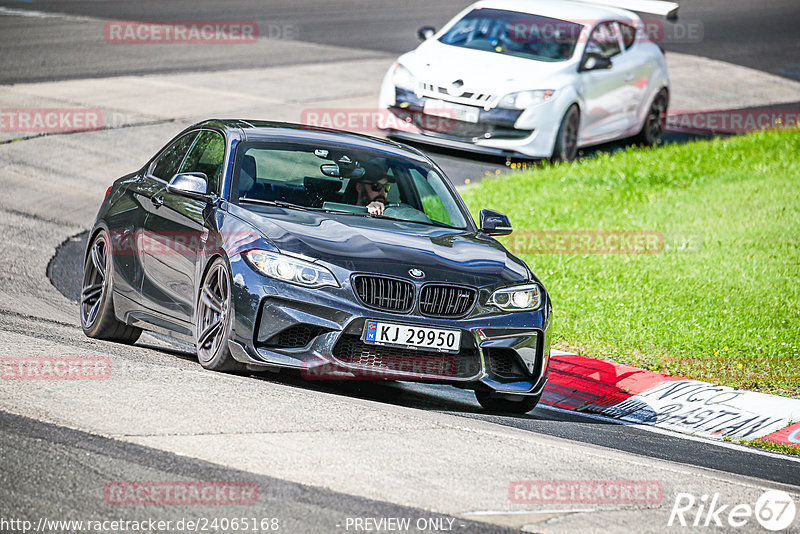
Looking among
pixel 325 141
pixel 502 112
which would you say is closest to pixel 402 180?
pixel 325 141

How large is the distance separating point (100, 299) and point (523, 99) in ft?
28.1

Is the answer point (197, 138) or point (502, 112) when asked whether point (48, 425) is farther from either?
point (502, 112)

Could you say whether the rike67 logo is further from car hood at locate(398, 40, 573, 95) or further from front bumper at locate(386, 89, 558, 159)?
car hood at locate(398, 40, 573, 95)

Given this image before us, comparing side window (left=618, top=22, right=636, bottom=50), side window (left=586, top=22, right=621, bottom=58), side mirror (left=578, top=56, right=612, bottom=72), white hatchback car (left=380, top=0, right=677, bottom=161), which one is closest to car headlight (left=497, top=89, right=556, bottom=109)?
white hatchback car (left=380, top=0, right=677, bottom=161)

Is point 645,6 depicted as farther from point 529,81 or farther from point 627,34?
point 529,81

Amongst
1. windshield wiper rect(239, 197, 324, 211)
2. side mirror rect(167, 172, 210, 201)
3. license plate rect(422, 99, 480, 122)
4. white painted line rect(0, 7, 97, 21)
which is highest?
side mirror rect(167, 172, 210, 201)

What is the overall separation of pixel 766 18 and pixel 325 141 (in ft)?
100

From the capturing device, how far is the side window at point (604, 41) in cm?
1805

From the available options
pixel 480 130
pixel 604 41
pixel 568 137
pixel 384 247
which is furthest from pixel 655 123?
pixel 384 247

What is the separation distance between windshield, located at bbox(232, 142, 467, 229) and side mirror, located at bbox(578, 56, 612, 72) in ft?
29.0

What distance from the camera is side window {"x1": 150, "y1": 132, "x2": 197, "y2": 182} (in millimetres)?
9172

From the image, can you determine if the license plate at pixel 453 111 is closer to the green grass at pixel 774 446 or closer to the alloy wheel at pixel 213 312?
the green grass at pixel 774 446

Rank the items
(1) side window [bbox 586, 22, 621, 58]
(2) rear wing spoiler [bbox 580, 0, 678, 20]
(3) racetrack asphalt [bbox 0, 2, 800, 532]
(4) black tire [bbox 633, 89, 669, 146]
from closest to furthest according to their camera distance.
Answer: (3) racetrack asphalt [bbox 0, 2, 800, 532], (1) side window [bbox 586, 22, 621, 58], (2) rear wing spoiler [bbox 580, 0, 678, 20], (4) black tire [bbox 633, 89, 669, 146]

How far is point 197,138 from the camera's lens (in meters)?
9.15
